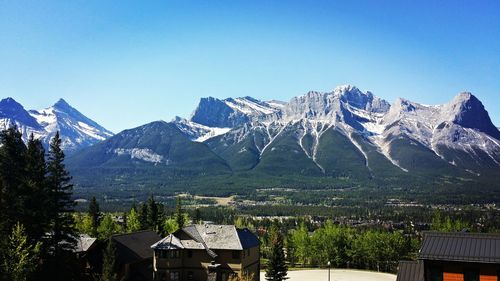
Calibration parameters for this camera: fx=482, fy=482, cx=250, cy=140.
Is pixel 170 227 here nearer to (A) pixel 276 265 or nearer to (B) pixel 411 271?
(A) pixel 276 265

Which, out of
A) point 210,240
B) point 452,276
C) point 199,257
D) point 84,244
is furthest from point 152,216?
point 452,276

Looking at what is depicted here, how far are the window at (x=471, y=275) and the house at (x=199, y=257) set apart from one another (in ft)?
112

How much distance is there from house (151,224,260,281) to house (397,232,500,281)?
32259 mm

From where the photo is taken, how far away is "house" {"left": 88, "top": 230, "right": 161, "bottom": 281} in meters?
63.5

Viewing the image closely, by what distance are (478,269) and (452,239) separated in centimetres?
296

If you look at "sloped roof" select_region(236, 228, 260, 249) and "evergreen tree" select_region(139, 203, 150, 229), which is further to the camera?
"evergreen tree" select_region(139, 203, 150, 229)

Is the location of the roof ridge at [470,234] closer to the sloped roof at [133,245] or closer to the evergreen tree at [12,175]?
the evergreen tree at [12,175]

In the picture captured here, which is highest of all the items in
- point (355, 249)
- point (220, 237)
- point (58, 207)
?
point (58, 207)

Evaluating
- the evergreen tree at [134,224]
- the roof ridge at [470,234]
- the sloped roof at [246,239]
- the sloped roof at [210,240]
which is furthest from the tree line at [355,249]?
the roof ridge at [470,234]

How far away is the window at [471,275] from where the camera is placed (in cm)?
3622

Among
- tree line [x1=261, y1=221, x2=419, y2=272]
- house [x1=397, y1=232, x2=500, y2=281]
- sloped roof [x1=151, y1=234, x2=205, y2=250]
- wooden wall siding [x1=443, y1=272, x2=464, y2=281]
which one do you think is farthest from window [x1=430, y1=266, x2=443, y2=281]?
tree line [x1=261, y1=221, x2=419, y2=272]

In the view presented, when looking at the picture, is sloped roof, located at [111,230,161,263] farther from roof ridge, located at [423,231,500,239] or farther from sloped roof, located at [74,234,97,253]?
roof ridge, located at [423,231,500,239]

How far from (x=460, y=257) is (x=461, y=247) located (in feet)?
3.73

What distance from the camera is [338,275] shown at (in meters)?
92.1
